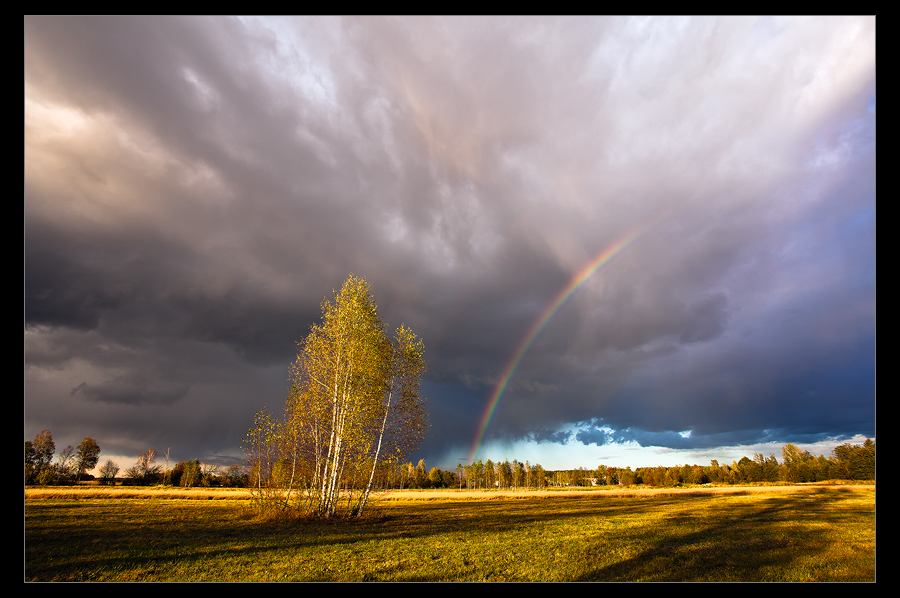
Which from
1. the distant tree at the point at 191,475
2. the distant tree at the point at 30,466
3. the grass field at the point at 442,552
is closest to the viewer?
the grass field at the point at 442,552

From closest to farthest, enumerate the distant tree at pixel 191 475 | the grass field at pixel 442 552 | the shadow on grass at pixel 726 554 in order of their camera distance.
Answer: the grass field at pixel 442 552 < the shadow on grass at pixel 726 554 < the distant tree at pixel 191 475

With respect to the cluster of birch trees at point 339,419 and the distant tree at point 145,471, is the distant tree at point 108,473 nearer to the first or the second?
the distant tree at point 145,471

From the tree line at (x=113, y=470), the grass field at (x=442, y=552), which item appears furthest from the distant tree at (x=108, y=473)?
the grass field at (x=442, y=552)

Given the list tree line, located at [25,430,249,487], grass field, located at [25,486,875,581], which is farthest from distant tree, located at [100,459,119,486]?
grass field, located at [25,486,875,581]

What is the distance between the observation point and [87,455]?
387ft

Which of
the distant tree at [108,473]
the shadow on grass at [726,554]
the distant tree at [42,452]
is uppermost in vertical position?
the shadow on grass at [726,554]

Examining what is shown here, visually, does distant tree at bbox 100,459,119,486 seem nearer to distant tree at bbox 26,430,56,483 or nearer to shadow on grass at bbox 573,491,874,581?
distant tree at bbox 26,430,56,483

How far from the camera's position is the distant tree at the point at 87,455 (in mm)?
116344

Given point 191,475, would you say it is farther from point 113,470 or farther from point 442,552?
point 442,552

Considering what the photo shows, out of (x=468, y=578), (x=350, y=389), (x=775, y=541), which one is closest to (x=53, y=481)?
(x=350, y=389)
